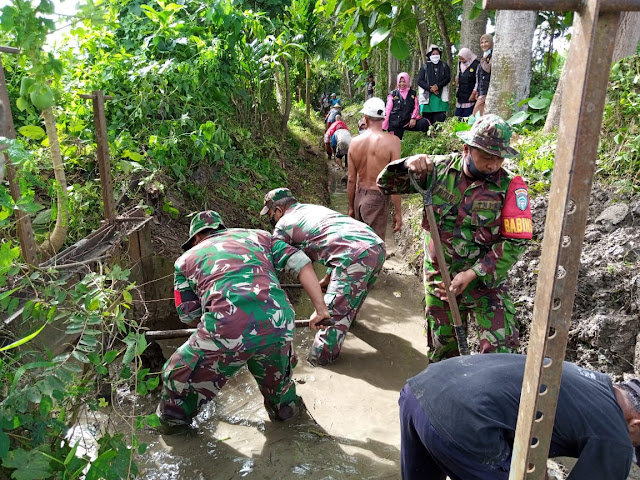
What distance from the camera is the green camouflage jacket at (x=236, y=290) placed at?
10.3 feet

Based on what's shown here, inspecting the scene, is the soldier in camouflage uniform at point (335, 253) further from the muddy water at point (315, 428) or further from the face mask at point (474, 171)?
the face mask at point (474, 171)

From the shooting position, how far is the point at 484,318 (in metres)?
3.50

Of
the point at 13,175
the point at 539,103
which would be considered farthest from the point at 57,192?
the point at 539,103

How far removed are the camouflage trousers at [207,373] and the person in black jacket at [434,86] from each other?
6.98 meters

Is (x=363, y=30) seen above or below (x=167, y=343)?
above

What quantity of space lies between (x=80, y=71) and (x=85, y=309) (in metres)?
4.12

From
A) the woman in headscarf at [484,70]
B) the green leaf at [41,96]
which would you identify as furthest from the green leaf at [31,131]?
the woman in headscarf at [484,70]

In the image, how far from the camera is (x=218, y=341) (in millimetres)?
3123

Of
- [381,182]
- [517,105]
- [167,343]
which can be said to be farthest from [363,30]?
[517,105]

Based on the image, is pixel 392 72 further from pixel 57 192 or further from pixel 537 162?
pixel 57 192

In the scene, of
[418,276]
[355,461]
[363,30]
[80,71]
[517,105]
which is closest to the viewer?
[363,30]

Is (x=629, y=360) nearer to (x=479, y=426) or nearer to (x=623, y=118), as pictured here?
(x=479, y=426)

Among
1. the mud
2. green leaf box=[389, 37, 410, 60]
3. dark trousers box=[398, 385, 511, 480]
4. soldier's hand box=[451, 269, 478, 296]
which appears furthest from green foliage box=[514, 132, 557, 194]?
dark trousers box=[398, 385, 511, 480]

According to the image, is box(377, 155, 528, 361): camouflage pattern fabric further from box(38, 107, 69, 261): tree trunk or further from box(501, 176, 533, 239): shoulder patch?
box(38, 107, 69, 261): tree trunk
